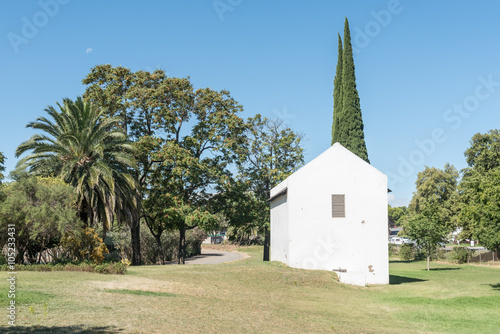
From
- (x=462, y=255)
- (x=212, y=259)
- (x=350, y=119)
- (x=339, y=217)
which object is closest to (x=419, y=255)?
(x=462, y=255)

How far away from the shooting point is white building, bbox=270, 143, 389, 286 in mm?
27656

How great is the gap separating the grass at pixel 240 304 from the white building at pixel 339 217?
209 cm

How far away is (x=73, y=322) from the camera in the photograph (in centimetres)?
1028

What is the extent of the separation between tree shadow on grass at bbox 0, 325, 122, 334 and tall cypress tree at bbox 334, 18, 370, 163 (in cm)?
4157

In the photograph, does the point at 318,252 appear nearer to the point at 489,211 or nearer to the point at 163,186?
the point at 489,211

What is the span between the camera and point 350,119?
165 ft

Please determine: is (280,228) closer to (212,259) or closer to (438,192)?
(212,259)

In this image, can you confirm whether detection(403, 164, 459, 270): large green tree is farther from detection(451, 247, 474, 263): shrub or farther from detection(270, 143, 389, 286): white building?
detection(270, 143, 389, 286): white building

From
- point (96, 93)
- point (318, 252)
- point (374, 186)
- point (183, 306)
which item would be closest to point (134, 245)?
point (96, 93)

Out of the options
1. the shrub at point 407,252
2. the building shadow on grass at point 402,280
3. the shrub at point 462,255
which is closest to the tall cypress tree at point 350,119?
the shrub at point 462,255

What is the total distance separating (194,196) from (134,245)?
631 cm

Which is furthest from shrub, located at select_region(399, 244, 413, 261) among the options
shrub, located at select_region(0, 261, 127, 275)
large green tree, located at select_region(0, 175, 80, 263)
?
large green tree, located at select_region(0, 175, 80, 263)

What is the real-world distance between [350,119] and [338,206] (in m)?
24.1

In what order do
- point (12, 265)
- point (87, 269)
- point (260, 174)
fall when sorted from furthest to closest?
point (260, 174) → point (87, 269) → point (12, 265)
